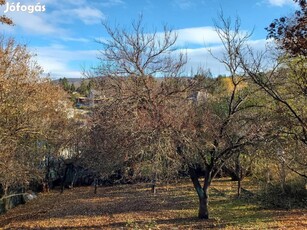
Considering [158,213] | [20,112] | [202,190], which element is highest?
[20,112]

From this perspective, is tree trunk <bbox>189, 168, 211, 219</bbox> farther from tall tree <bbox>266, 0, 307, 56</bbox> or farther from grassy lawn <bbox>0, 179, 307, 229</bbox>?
tall tree <bbox>266, 0, 307, 56</bbox>

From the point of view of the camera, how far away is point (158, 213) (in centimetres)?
1545

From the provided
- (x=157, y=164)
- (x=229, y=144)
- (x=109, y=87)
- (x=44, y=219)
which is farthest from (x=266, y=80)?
(x=44, y=219)

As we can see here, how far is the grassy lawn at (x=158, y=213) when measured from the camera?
1263 centimetres

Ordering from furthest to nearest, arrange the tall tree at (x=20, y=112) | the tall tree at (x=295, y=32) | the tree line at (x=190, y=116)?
the tall tree at (x=20, y=112) → the tree line at (x=190, y=116) → the tall tree at (x=295, y=32)

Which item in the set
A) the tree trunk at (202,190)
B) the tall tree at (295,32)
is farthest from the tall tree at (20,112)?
the tall tree at (295,32)

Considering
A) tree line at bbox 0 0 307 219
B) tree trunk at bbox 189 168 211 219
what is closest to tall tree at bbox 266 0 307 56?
tree line at bbox 0 0 307 219

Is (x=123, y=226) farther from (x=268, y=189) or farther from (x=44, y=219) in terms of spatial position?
(x=268, y=189)

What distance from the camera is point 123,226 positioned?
42.7 ft

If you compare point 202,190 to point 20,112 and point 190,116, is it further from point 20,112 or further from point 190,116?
point 20,112

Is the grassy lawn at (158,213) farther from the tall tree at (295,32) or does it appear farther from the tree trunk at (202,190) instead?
the tall tree at (295,32)

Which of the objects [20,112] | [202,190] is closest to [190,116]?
[202,190]

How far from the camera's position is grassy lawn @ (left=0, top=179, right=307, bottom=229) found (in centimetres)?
1263

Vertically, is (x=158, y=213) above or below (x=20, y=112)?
below
